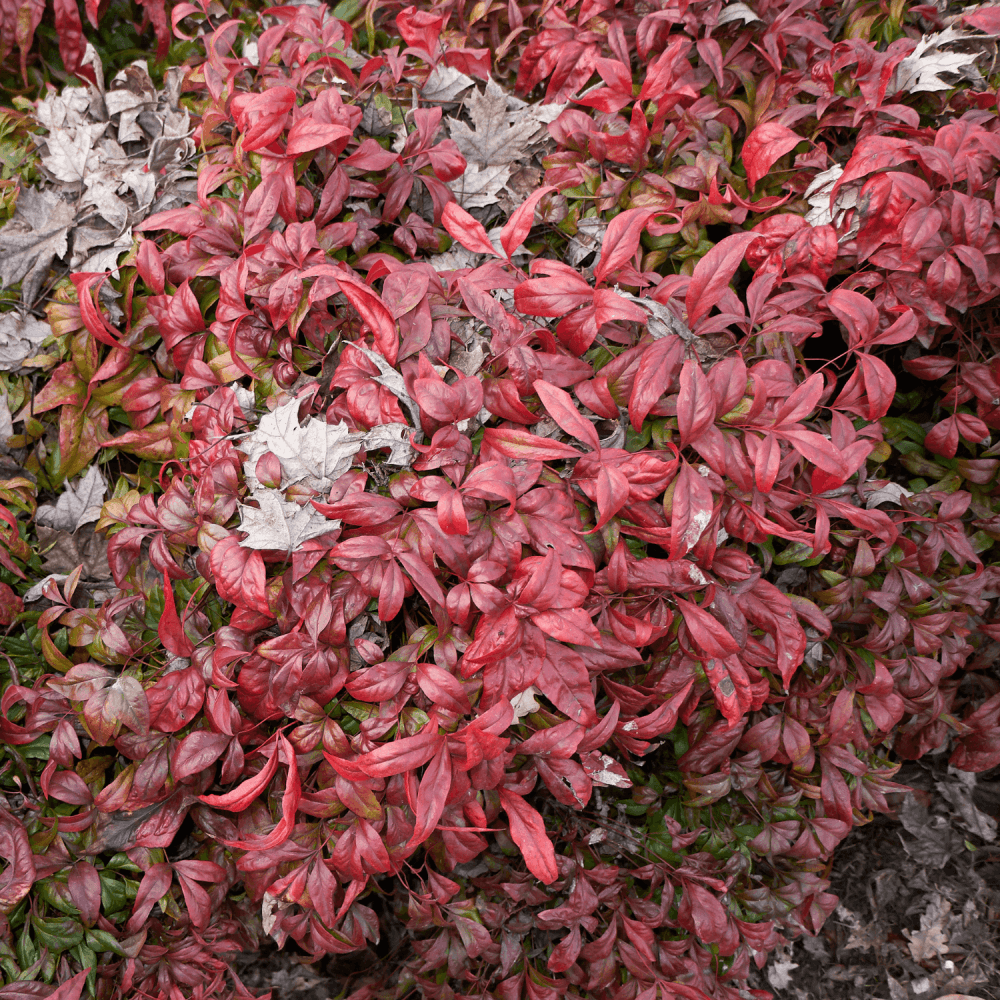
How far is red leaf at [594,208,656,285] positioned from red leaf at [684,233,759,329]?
12 cm

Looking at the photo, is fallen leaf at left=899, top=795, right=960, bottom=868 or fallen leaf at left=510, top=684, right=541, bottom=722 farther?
fallen leaf at left=899, top=795, right=960, bottom=868

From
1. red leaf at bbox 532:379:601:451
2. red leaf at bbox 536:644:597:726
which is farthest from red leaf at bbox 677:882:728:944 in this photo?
red leaf at bbox 532:379:601:451

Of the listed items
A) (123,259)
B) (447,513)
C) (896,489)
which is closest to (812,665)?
(896,489)

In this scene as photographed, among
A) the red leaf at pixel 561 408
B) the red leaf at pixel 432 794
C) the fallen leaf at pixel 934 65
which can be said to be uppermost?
the fallen leaf at pixel 934 65

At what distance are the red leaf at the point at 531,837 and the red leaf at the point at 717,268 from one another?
0.94 m

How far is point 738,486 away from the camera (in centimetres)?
129

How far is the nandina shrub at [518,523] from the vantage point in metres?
1.25

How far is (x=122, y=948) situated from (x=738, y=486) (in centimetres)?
146

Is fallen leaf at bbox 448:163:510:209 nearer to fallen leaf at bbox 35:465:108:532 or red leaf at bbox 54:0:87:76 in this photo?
fallen leaf at bbox 35:465:108:532

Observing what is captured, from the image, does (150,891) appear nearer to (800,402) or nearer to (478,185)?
(800,402)

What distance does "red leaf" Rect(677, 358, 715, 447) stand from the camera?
121 centimetres

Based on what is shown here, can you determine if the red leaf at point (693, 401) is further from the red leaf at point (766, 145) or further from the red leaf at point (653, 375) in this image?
the red leaf at point (766, 145)

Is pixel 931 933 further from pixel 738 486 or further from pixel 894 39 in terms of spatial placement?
pixel 894 39

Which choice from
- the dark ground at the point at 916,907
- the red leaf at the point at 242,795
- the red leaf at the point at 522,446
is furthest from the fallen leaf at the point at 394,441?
the dark ground at the point at 916,907
